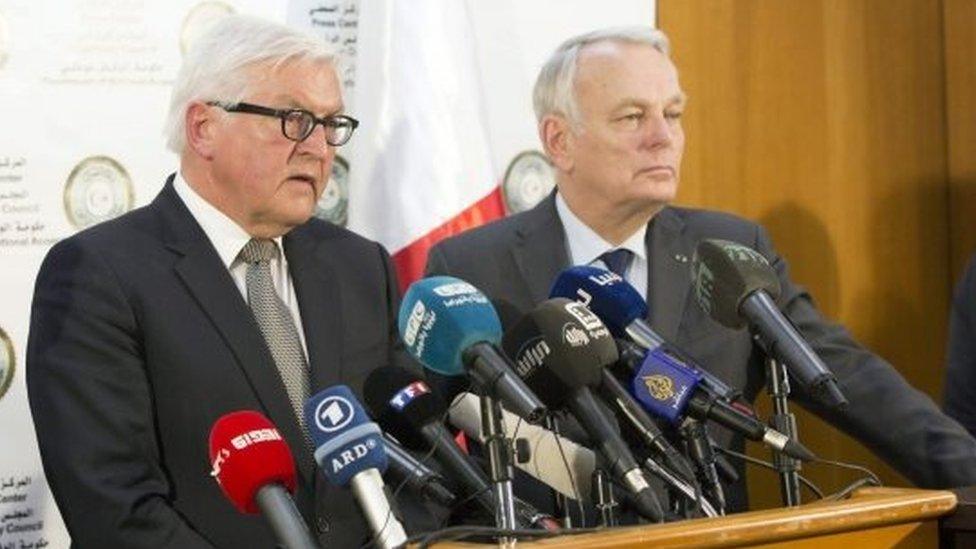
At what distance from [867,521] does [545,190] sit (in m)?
2.51

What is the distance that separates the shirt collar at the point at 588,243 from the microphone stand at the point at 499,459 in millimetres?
1664

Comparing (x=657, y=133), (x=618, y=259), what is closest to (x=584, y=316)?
(x=618, y=259)

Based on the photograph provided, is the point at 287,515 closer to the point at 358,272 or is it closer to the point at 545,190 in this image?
the point at 358,272

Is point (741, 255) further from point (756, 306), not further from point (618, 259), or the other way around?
point (618, 259)

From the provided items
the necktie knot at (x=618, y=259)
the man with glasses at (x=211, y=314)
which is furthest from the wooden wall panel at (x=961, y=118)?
the man with glasses at (x=211, y=314)

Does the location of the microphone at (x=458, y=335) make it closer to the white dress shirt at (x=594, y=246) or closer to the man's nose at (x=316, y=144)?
the man's nose at (x=316, y=144)

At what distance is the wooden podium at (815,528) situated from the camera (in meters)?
2.36

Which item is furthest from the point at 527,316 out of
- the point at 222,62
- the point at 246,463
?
the point at 222,62

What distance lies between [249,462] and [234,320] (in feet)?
3.62

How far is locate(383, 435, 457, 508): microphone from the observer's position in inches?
106

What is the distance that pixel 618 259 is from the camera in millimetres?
4250

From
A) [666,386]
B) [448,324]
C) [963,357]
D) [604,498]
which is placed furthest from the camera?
[963,357]

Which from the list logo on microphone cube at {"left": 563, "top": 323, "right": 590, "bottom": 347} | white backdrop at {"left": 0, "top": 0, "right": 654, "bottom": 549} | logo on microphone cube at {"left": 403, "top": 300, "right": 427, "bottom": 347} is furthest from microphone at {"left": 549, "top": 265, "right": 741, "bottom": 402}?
white backdrop at {"left": 0, "top": 0, "right": 654, "bottom": 549}

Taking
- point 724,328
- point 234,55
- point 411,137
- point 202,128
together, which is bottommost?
point 724,328
